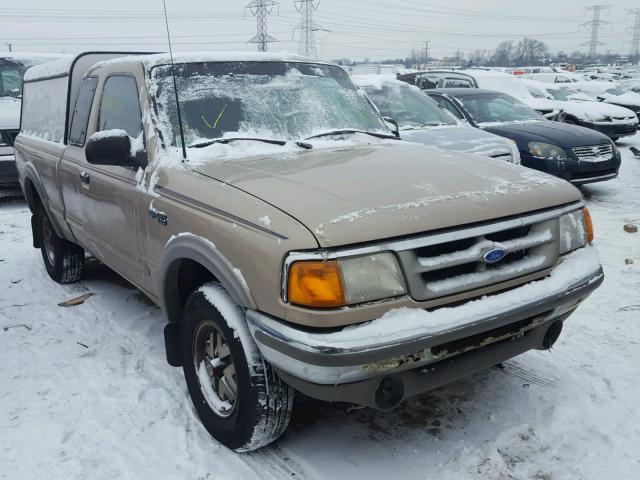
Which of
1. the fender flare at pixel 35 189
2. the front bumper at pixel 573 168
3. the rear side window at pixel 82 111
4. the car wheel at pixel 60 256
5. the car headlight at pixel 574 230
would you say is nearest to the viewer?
the car headlight at pixel 574 230

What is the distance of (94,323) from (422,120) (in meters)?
5.19

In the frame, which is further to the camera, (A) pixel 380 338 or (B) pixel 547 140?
(B) pixel 547 140

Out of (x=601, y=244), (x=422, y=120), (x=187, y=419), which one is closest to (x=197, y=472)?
(x=187, y=419)

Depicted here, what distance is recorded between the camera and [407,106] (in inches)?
322

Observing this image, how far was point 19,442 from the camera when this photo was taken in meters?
2.96

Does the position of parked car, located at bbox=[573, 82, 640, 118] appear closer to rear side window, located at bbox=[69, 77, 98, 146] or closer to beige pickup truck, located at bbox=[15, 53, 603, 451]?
beige pickup truck, located at bbox=[15, 53, 603, 451]

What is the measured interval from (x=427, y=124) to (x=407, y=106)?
1.70 ft

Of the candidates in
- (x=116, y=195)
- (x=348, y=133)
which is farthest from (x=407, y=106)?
(x=116, y=195)

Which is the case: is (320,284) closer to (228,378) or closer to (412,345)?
(412,345)

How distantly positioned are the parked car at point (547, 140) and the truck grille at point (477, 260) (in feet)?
17.9

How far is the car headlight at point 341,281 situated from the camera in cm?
221

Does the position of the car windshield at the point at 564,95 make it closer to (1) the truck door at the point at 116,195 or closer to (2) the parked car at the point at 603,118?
(2) the parked car at the point at 603,118

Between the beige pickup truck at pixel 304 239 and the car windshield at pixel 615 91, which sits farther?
the car windshield at pixel 615 91

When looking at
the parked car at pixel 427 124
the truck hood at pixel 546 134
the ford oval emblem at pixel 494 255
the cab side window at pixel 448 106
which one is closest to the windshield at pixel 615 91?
the truck hood at pixel 546 134
